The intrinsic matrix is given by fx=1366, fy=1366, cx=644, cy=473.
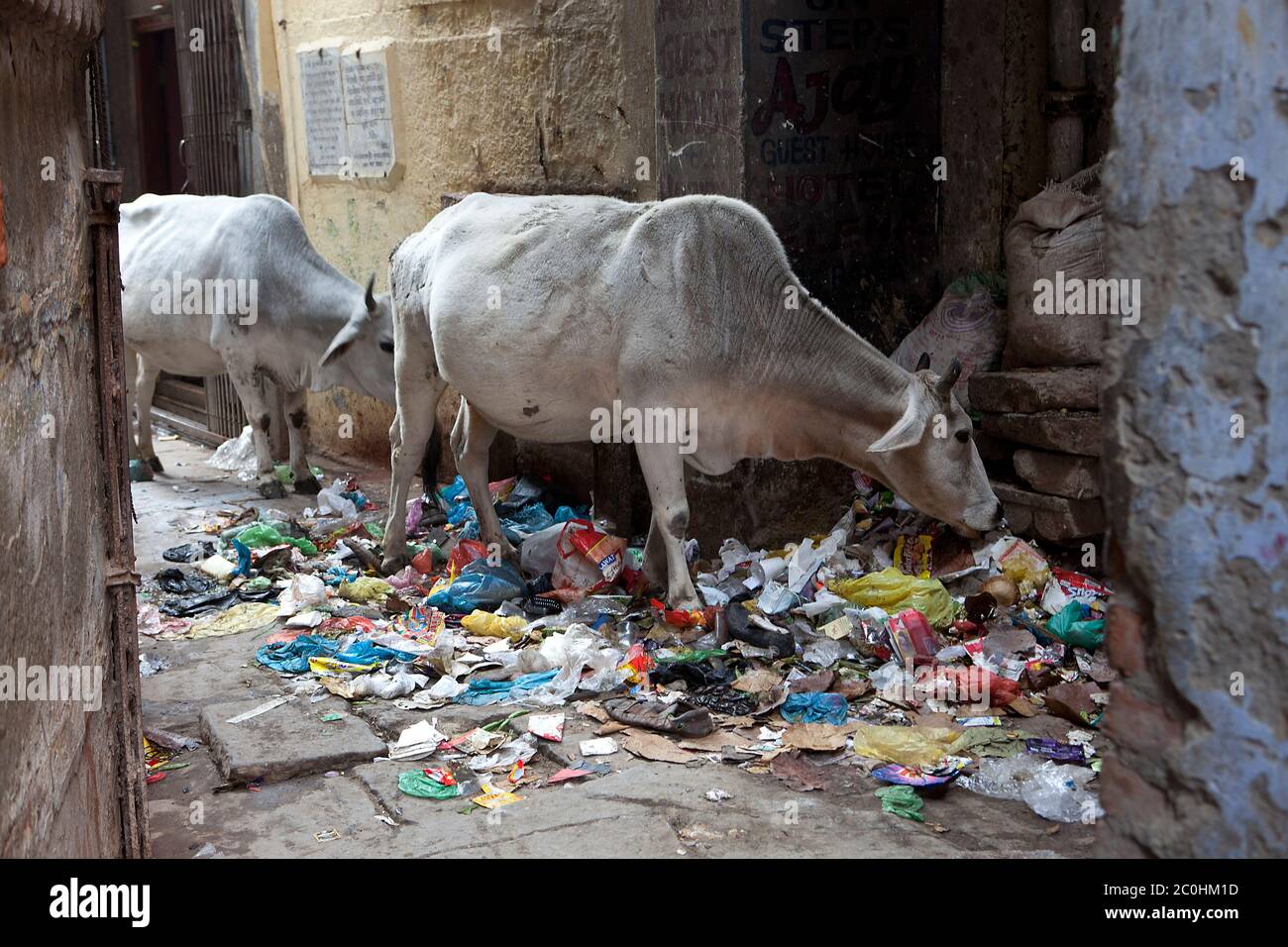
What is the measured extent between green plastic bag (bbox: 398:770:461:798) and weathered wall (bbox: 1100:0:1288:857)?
112 inches

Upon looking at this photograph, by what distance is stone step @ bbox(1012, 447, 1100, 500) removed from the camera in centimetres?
652

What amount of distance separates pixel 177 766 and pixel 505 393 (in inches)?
92.1

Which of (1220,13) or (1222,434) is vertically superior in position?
(1220,13)

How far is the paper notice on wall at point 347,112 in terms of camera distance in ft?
31.2

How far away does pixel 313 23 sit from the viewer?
1024cm

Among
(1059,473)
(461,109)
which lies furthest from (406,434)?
(1059,473)

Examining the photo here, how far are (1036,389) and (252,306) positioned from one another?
5.14m

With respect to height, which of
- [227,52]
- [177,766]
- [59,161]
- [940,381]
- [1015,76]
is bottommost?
[177,766]

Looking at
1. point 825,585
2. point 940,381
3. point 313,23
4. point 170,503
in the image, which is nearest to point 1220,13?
point 940,381

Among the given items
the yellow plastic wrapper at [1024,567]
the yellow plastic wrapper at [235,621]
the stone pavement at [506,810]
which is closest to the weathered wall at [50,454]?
the stone pavement at [506,810]

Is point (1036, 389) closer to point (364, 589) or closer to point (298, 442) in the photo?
point (364, 589)

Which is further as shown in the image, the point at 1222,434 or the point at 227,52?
the point at 227,52

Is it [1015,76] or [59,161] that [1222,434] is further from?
[1015,76]

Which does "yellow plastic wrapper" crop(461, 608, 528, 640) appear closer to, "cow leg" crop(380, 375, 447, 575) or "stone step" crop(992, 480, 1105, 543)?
"cow leg" crop(380, 375, 447, 575)
